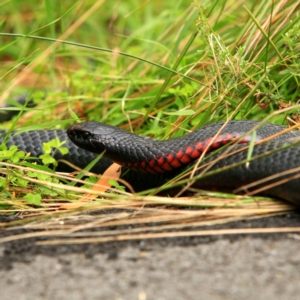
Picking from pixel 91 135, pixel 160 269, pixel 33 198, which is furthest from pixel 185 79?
pixel 160 269

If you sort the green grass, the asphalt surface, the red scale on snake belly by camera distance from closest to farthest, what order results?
the asphalt surface
the red scale on snake belly
the green grass

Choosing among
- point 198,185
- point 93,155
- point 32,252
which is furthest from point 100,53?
point 32,252

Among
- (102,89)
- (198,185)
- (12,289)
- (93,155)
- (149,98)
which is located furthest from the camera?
(102,89)

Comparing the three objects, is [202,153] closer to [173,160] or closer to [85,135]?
[173,160]

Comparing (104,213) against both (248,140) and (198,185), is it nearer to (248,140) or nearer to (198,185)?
(198,185)

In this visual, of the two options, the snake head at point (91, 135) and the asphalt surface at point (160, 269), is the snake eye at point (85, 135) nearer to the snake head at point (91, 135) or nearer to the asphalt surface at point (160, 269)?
the snake head at point (91, 135)

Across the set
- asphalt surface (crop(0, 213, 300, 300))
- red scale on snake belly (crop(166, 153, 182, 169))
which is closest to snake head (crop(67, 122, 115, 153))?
red scale on snake belly (crop(166, 153, 182, 169))

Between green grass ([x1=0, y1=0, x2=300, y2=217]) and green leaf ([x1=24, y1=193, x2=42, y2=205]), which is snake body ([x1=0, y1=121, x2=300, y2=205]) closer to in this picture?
green grass ([x1=0, y1=0, x2=300, y2=217])
